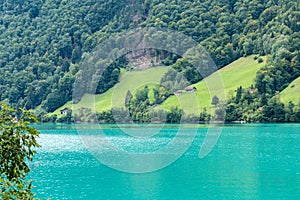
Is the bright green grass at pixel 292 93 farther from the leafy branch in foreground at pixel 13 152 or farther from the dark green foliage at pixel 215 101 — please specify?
the leafy branch in foreground at pixel 13 152

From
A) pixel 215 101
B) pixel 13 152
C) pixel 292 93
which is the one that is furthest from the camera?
pixel 215 101

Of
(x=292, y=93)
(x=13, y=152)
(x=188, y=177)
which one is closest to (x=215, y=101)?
(x=292, y=93)

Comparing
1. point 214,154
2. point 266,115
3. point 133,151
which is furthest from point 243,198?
point 266,115

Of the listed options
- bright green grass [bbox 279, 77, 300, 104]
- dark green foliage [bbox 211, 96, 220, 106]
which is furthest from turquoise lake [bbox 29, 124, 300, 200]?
dark green foliage [bbox 211, 96, 220, 106]

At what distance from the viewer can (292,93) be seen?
572ft

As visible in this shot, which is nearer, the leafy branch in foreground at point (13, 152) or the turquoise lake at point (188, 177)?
the leafy branch in foreground at point (13, 152)

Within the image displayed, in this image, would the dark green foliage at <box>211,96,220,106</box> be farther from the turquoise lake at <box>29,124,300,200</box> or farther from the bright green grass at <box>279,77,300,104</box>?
the turquoise lake at <box>29,124,300,200</box>

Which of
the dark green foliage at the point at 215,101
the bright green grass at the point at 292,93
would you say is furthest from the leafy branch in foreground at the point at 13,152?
the dark green foliage at the point at 215,101

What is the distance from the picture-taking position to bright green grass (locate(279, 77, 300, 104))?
168m

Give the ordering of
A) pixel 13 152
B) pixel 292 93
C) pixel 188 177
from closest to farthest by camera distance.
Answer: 1. pixel 13 152
2. pixel 188 177
3. pixel 292 93

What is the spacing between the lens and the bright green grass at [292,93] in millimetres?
168250

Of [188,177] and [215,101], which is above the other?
[215,101]

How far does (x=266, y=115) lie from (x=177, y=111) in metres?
29.4

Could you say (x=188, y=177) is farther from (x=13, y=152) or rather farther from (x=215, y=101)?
(x=215, y=101)
